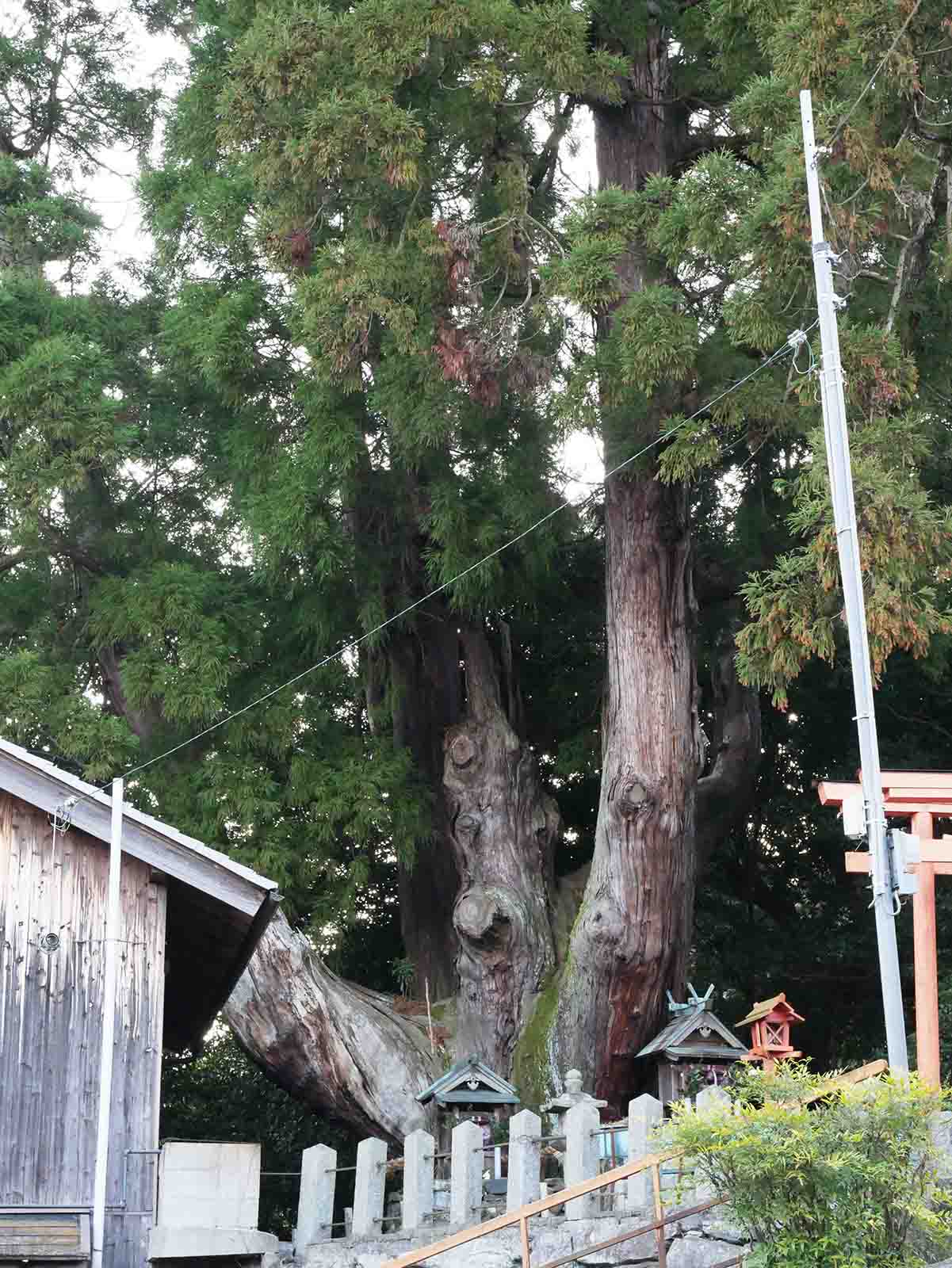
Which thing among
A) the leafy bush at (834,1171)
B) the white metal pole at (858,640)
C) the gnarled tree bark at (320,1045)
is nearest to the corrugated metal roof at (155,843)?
the leafy bush at (834,1171)

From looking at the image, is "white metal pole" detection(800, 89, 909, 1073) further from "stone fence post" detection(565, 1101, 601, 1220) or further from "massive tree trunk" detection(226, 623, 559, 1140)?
"massive tree trunk" detection(226, 623, 559, 1140)

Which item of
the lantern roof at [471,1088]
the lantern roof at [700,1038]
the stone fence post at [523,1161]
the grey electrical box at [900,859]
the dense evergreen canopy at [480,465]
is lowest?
the stone fence post at [523,1161]

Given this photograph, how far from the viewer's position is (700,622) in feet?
68.4

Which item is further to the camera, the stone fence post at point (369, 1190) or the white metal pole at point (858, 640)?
the stone fence post at point (369, 1190)

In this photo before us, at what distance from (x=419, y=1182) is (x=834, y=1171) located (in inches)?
215

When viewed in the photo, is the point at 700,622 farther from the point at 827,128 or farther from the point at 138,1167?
the point at 138,1167

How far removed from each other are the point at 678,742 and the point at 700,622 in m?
4.70

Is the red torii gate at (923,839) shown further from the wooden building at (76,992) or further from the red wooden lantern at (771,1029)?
the wooden building at (76,992)

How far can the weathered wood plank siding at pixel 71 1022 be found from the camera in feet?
34.6

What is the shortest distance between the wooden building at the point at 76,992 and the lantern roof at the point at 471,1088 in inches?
121

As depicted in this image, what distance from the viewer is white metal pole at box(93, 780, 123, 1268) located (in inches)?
408

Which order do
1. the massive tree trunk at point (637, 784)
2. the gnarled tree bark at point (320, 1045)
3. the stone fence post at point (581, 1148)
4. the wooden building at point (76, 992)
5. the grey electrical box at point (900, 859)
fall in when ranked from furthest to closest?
the gnarled tree bark at point (320, 1045)
the massive tree trunk at point (637, 784)
the stone fence post at point (581, 1148)
the wooden building at point (76, 992)
the grey electrical box at point (900, 859)

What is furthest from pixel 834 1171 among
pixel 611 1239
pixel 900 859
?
pixel 611 1239

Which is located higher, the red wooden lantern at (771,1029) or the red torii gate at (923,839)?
the red torii gate at (923,839)
